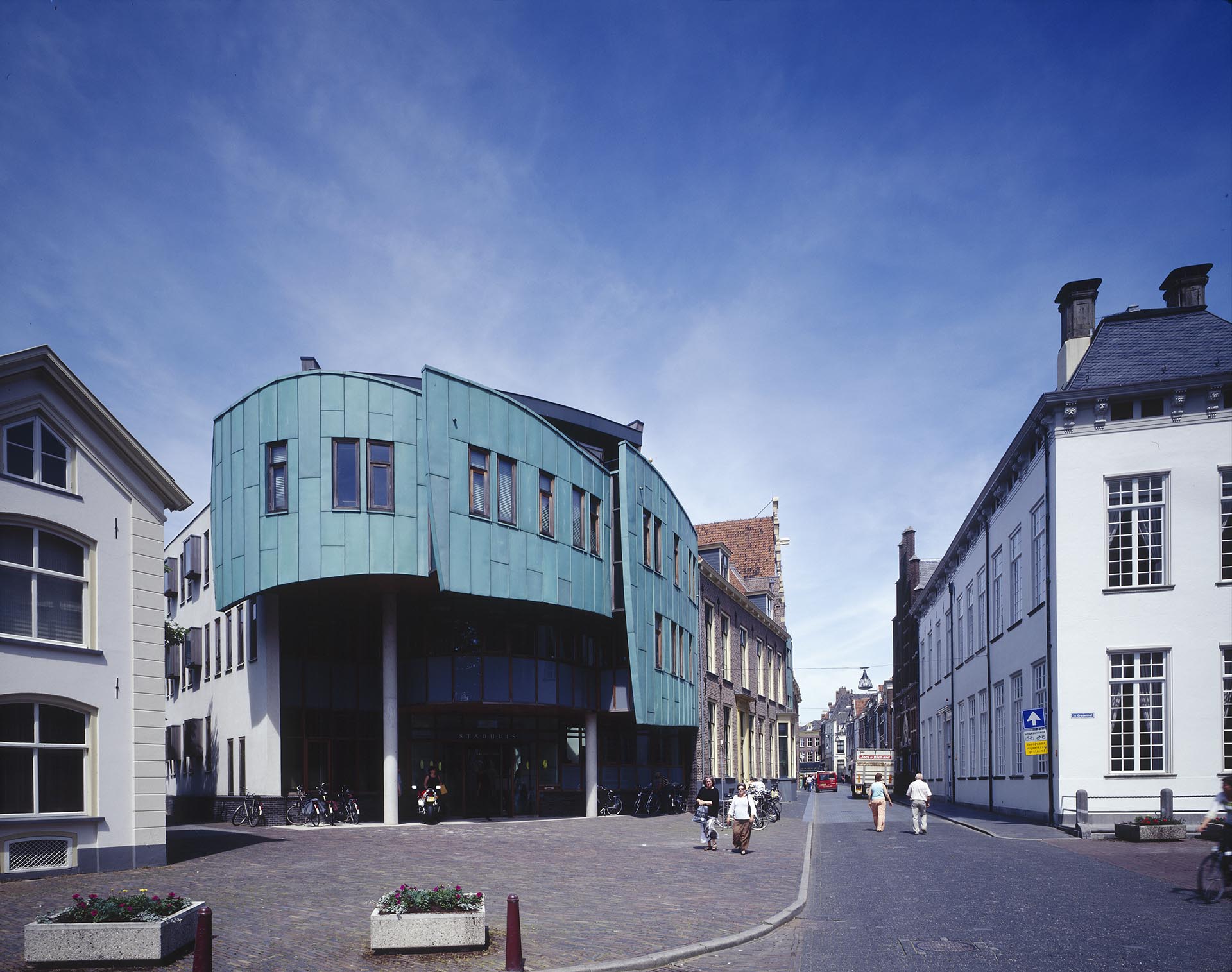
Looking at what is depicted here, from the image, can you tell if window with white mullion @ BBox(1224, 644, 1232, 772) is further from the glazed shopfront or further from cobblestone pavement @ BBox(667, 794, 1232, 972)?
the glazed shopfront

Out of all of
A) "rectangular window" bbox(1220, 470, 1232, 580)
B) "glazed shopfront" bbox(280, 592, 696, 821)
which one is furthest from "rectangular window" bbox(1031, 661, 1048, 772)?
"glazed shopfront" bbox(280, 592, 696, 821)

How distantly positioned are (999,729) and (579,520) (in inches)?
627

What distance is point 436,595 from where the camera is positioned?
2955 cm

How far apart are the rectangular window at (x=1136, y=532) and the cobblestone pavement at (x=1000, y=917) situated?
23.7 feet

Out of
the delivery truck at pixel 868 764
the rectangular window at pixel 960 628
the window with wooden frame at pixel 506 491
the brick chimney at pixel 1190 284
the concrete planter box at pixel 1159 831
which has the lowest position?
the delivery truck at pixel 868 764

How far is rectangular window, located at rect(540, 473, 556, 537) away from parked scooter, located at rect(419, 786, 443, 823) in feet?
25.6

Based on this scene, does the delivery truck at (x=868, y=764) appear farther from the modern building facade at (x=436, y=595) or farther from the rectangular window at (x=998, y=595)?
the rectangular window at (x=998, y=595)

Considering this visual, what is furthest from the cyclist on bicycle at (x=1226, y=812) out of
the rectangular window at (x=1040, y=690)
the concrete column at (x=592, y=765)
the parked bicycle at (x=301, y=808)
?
the parked bicycle at (x=301, y=808)

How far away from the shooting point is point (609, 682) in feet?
114

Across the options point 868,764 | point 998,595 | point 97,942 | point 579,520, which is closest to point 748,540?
point 868,764

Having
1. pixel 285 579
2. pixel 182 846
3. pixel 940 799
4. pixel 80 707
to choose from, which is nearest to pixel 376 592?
pixel 285 579

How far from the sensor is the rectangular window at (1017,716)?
31531 mm

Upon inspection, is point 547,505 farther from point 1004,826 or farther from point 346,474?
point 1004,826

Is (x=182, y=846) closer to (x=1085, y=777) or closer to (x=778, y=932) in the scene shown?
(x=778, y=932)
